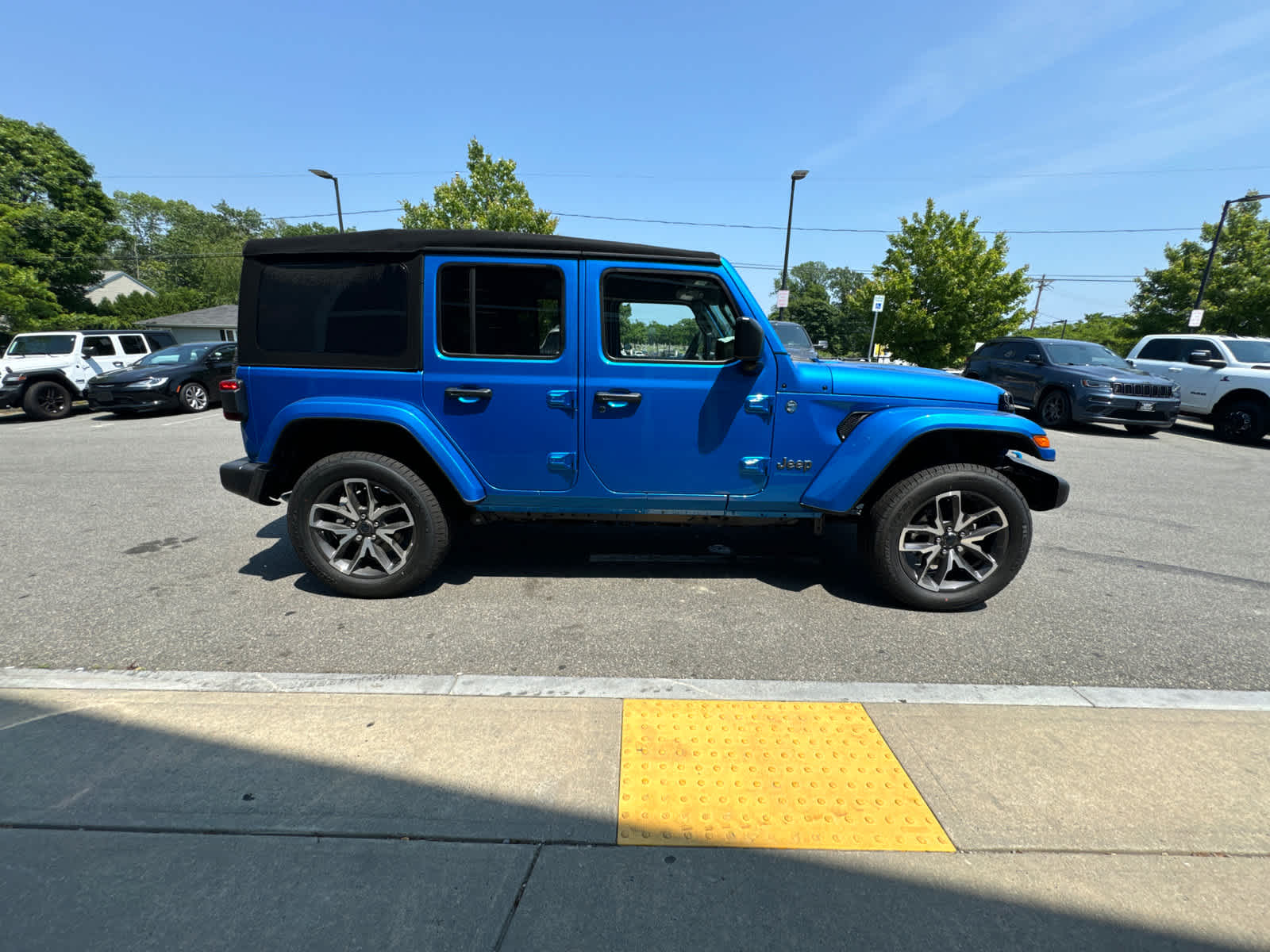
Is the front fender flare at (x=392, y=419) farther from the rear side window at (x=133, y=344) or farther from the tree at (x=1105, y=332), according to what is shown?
the tree at (x=1105, y=332)

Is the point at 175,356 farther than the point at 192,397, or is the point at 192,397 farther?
the point at 175,356

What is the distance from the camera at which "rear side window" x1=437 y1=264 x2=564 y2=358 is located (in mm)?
3258

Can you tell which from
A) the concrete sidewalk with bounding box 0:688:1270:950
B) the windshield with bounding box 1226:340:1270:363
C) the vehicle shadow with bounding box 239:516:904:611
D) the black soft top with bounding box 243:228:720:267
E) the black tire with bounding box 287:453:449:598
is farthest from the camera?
the windshield with bounding box 1226:340:1270:363

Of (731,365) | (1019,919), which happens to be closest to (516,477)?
(731,365)

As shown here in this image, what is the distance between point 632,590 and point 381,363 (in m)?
2.03

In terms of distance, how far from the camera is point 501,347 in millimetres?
3303

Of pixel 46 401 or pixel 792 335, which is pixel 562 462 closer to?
pixel 792 335

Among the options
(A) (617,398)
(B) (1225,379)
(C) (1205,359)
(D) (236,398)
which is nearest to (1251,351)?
(B) (1225,379)

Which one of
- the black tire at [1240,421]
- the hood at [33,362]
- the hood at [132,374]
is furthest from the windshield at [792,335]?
the hood at [33,362]

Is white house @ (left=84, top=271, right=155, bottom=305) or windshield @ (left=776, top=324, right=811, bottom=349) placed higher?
white house @ (left=84, top=271, right=155, bottom=305)

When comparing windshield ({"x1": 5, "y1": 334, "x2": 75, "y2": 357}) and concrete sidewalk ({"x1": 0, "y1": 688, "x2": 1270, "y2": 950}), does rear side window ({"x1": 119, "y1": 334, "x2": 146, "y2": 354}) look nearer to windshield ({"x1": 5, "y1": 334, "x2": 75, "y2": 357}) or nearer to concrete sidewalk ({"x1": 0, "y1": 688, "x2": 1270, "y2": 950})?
windshield ({"x1": 5, "y1": 334, "x2": 75, "y2": 357})

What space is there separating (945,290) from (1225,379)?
13.5 m

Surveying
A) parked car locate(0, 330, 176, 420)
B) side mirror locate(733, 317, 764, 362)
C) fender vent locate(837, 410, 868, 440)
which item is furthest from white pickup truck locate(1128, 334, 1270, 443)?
parked car locate(0, 330, 176, 420)

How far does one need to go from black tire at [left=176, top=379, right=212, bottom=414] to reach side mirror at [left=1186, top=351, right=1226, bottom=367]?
19.7 metres
